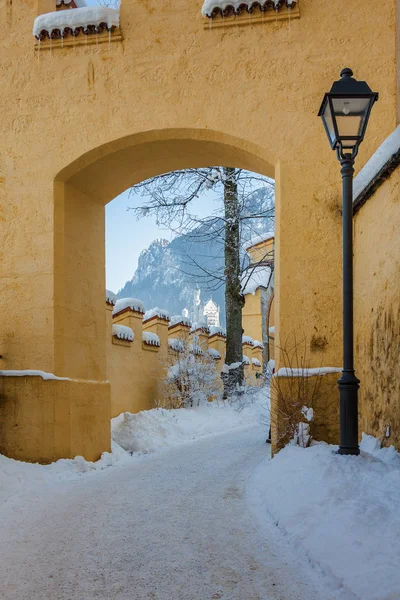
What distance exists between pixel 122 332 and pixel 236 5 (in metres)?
6.24

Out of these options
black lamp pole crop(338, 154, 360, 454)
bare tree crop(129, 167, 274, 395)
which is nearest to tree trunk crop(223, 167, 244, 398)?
bare tree crop(129, 167, 274, 395)

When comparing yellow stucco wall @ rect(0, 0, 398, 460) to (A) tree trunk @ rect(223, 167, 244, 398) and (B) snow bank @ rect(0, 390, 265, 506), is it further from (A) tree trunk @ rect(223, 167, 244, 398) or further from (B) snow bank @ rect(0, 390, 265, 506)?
(A) tree trunk @ rect(223, 167, 244, 398)

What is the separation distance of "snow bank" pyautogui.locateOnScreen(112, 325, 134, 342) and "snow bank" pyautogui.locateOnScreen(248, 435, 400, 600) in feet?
19.9

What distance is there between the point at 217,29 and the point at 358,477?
5.88 metres

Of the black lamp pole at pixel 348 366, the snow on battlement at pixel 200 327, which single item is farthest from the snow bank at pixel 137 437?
the black lamp pole at pixel 348 366

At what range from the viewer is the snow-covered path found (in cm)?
342

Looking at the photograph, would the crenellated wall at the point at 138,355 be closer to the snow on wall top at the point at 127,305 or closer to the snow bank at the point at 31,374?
the snow on wall top at the point at 127,305

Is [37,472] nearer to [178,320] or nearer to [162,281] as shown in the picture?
[178,320]

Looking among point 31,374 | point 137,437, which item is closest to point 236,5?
point 31,374

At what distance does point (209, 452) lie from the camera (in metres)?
8.76

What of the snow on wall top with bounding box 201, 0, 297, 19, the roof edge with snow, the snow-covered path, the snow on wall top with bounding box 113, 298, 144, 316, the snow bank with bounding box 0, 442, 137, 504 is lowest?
the snow bank with bounding box 0, 442, 137, 504

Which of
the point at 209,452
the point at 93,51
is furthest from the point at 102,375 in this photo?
the point at 93,51

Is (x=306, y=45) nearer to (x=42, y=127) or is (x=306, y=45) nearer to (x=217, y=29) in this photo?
(x=217, y=29)

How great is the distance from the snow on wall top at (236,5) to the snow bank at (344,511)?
17.3 feet
